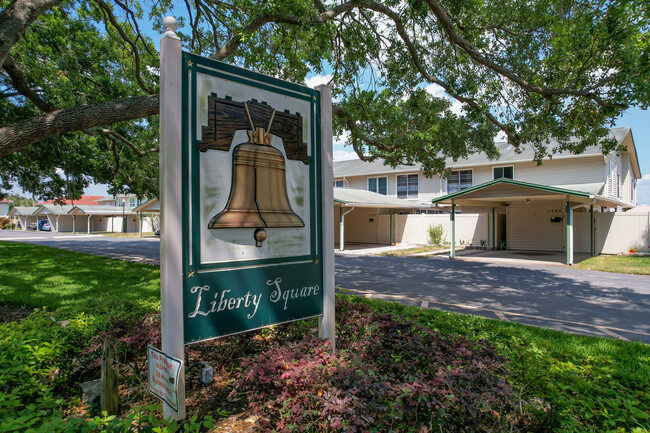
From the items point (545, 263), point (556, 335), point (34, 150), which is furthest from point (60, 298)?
point (545, 263)

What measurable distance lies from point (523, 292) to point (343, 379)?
843 centimetres

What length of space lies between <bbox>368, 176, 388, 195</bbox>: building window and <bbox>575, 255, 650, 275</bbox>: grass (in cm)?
1548

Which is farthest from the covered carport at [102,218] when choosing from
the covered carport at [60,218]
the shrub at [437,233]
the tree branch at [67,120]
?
the tree branch at [67,120]

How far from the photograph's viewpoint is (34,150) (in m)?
11.2

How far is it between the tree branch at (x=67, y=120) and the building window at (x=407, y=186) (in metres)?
24.1

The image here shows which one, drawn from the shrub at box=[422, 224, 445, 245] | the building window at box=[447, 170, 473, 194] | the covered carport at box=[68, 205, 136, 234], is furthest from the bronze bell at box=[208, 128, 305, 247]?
the covered carport at box=[68, 205, 136, 234]

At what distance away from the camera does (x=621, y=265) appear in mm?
14023

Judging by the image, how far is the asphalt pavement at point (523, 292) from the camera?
6.72 meters

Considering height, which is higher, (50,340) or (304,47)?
(304,47)

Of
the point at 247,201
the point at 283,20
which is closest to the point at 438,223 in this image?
the point at 283,20

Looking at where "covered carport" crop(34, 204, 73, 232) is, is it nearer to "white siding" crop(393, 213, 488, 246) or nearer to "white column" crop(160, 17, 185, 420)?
"white siding" crop(393, 213, 488, 246)

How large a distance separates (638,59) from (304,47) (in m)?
6.98

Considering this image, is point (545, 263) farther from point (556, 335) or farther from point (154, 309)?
point (154, 309)

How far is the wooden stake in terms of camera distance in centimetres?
302
